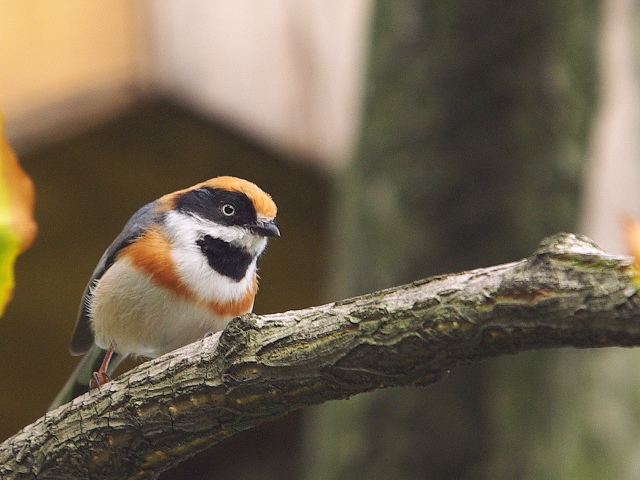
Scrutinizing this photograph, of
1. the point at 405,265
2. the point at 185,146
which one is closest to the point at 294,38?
the point at 185,146

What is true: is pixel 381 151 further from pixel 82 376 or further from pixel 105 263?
pixel 82 376

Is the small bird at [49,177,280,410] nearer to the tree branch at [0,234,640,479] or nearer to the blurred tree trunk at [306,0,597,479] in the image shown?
the tree branch at [0,234,640,479]

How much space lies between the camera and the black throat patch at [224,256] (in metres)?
3.29

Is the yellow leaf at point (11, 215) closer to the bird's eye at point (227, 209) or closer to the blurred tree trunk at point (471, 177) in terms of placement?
A: the bird's eye at point (227, 209)

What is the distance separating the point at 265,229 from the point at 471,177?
8.96 feet

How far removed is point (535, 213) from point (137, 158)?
2.57m

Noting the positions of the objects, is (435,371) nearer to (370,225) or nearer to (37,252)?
(370,225)

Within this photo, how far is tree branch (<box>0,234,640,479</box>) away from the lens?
166 cm

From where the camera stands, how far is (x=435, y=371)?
186 cm

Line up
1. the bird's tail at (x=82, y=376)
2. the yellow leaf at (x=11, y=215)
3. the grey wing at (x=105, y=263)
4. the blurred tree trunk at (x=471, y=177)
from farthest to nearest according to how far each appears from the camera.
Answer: the blurred tree trunk at (x=471, y=177), the bird's tail at (x=82, y=376), the grey wing at (x=105, y=263), the yellow leaf at (x=11, y=215)

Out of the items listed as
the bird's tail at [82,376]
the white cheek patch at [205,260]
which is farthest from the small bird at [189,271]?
the bird's tail at [82,376]

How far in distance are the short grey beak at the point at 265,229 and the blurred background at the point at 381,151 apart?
184 centimetres

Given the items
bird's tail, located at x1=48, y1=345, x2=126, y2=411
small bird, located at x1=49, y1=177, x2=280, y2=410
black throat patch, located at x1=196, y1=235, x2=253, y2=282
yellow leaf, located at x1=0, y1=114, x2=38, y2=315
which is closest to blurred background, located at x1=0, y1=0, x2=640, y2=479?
bird's tail, located at x1=48, y1=345, x2=126, y2=411

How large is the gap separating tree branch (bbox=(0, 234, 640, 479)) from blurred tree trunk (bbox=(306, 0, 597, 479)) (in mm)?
3451
